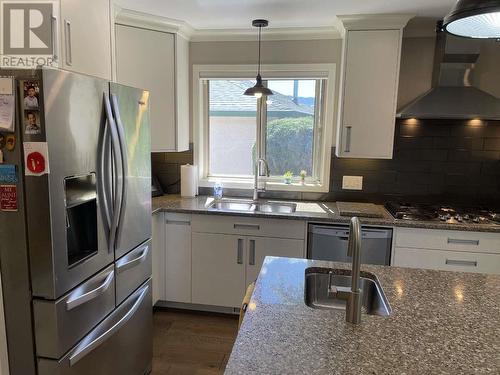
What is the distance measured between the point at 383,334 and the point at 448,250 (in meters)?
1.70

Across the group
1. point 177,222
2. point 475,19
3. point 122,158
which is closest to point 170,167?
point 177,222

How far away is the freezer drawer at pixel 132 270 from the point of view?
187 centimetres

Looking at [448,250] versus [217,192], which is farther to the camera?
[217,192]

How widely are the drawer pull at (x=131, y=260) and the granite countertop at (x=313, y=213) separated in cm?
67

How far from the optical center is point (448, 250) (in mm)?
2531

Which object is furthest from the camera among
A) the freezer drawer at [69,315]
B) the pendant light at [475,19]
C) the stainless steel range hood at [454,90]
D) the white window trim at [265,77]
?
the white window trim at [265,77]

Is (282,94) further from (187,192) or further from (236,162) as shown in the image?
(187,192)

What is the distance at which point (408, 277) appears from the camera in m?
1.58

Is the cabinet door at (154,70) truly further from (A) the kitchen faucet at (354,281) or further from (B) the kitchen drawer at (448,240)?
(A) the kitchen faucet at (354,281)

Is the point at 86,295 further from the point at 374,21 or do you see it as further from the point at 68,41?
the point at 374,21

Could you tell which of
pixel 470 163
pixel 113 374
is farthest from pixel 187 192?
pixel 470 163

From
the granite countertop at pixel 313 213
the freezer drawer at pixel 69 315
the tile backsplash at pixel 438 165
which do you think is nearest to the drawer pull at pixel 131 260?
the freezer drawer at pixel 69 315

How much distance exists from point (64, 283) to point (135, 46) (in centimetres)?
196
